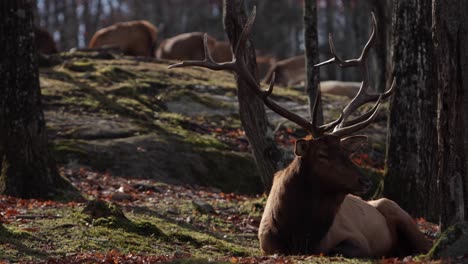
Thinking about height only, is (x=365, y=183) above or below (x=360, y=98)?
below

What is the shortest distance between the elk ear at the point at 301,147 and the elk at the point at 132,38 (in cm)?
2098

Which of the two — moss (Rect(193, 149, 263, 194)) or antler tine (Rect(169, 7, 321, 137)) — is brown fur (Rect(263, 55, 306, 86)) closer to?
moss (Rect(193, 149, 263, 194))

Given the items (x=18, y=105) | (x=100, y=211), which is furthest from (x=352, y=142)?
(x=18, y=105)

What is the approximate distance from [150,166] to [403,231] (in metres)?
5.80

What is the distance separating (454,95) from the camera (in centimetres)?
834

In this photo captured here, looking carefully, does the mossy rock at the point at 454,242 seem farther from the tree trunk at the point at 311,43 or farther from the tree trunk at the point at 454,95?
the tree trunk at the point at 311,43

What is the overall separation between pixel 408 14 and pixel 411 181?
2.19m

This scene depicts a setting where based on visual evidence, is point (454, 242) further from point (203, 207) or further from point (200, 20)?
point (200, 20)

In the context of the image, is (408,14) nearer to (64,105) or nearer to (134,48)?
(64,105)

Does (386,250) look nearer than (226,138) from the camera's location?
Yes

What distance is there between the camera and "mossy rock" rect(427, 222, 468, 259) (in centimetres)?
785

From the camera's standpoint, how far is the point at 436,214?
1278 centimetres

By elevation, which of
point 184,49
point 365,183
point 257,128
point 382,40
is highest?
point 382,40

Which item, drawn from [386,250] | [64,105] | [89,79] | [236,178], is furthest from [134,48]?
[386,250]
